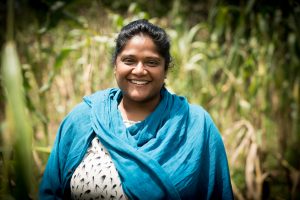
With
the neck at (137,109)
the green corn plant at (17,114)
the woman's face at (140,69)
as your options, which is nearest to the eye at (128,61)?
the woman's face at (140,69)

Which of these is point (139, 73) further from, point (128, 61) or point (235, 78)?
point (235, 78)

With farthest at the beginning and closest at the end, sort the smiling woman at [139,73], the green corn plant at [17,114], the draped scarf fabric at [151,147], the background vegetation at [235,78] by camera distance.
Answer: the background vegetation at [235,78]
the smiling woman at [139,73]
the draped scarf fabric at [151,147]
the green corn plant at [17,114]

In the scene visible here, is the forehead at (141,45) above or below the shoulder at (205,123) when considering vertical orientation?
above

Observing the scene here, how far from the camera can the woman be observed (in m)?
1.19

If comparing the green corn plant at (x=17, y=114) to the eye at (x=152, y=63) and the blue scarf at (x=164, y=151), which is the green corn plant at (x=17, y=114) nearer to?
the blue scarf at (x=164, y=151)

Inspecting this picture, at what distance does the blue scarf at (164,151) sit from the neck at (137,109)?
0.05 meters

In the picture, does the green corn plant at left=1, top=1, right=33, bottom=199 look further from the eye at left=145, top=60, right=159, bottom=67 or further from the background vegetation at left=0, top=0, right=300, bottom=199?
the background vegetation at left=0, top=0, right=300, bottom=199

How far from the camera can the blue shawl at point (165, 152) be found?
118cm

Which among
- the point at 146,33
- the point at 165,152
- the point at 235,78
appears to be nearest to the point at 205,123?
the point at 165,152

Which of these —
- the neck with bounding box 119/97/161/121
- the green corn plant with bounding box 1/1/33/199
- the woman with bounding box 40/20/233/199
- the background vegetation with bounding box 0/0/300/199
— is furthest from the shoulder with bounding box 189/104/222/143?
the green corn plant with bounding box 1/1/33/199

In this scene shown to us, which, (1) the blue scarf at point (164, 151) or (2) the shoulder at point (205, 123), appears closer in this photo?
(1) the blue scarf at point (164, 151)

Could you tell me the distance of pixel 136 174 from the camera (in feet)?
3.89

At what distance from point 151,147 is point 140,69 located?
1.04 ft

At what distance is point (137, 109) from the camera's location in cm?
137
